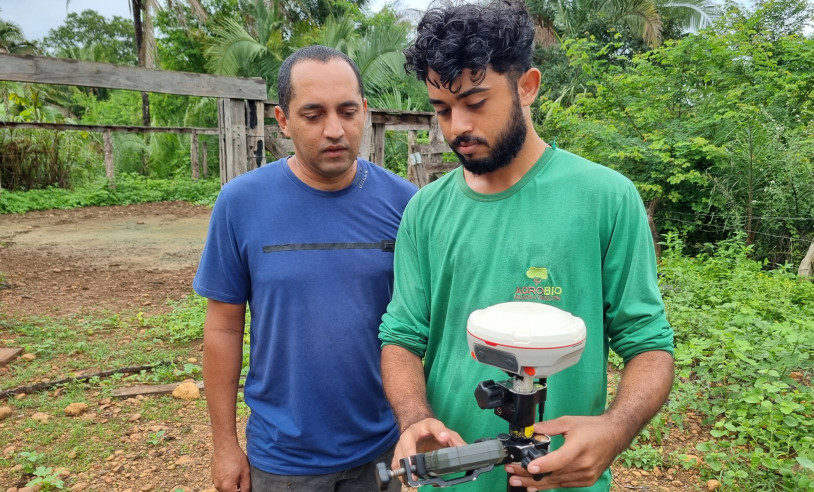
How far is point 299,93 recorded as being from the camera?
1.89 m

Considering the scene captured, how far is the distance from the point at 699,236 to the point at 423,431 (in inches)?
329

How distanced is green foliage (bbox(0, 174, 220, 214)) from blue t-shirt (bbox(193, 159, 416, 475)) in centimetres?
1528

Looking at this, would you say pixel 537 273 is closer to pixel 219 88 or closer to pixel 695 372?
pixel 695 372

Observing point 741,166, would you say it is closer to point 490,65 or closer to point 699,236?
point 699,236

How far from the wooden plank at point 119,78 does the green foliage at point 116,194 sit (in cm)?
1018

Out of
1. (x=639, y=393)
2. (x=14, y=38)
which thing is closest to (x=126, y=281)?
(x=639, y=393)

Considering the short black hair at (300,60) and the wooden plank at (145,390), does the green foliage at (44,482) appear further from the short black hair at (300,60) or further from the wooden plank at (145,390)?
the short black hair at (300,60)

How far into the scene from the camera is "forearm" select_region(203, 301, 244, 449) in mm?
1968

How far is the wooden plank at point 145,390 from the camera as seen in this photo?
4359 millimetres

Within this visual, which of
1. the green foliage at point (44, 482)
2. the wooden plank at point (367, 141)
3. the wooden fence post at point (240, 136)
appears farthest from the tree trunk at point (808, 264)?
the green foliage at point (44, 482)

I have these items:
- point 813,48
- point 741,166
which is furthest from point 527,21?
point 813,48

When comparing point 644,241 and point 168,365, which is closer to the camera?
point 644,241

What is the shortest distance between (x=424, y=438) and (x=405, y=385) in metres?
0.19

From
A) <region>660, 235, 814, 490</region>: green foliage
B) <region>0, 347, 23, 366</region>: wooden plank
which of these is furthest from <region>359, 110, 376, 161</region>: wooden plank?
<region>0, 347, 23, 366</region>: wooden plank
